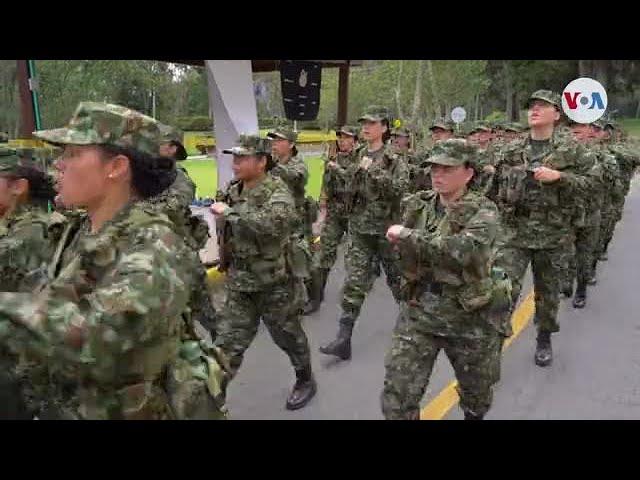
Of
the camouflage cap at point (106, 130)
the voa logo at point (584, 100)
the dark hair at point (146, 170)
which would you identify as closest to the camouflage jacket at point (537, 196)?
the dark hair at point (146, 170)

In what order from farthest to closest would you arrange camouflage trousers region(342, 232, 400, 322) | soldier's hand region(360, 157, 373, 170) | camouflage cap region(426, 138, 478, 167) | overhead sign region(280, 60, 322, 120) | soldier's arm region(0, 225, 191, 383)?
overhead sign region(280, 60, 322, 120), soldier's hand region(360, 157, 373, 170), camouflage trousers region(342, 232, 400, 322), camouflage cap region(426, 138, 478, 167), soldier's arm region(0, 225, 191, 383)

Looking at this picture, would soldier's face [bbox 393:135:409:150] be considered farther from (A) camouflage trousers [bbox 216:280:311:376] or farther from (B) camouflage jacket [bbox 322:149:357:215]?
(A) camouflage trousers [bbox 216:280:311:376]

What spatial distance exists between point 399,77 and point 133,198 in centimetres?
2634

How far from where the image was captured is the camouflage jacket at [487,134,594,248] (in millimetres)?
5305

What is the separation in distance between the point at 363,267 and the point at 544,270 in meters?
1.54

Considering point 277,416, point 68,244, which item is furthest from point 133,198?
point 277,416

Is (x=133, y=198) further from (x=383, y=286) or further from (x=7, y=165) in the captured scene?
(x=383, y=286)

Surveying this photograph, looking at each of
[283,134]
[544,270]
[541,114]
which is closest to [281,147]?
[283,134]

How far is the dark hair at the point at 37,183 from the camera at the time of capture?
141 inches

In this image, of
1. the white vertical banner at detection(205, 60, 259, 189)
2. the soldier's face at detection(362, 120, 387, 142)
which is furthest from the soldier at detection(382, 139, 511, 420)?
the white vertical banner at detection(205, 60, 259, 189)

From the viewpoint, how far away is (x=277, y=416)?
180 inches

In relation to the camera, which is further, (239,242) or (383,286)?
(383,286)

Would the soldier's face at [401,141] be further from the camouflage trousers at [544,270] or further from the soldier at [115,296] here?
the soldier at [115,296]

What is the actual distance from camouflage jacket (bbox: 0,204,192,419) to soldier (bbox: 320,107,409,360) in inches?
147
